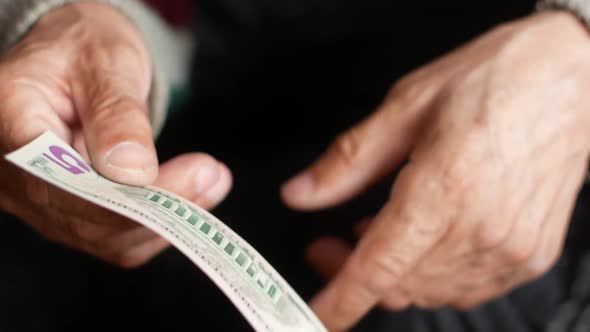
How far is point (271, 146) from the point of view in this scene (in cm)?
90

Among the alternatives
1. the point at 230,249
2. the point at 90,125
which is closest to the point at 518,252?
the point at 230,249

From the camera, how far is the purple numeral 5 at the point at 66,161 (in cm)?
46

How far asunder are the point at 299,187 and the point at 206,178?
0.11 meters

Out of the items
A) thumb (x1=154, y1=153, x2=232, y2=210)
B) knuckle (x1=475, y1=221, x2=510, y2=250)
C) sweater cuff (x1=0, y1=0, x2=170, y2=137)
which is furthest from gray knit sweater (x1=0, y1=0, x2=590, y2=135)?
knuckle (x1=475, y1=221, x2=510, y2=250)

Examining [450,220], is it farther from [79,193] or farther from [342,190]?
[79,193]

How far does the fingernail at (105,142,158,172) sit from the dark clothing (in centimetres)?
25

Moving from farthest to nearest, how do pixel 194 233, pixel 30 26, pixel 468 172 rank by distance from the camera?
pixel 30 26 < pixel 468 172 < pixel 194 233

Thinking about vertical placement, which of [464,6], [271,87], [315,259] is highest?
[464,6]

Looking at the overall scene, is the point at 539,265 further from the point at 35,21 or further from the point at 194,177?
the point at 35,21

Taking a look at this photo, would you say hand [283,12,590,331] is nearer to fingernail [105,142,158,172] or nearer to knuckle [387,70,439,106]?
knuckle [387,70,439,106]

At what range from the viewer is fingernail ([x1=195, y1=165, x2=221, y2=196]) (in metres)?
0.53

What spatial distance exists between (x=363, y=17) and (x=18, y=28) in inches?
16.8

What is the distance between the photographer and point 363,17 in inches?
32.3

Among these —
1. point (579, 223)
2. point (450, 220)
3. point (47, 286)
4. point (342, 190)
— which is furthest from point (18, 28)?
point (579, 223)
